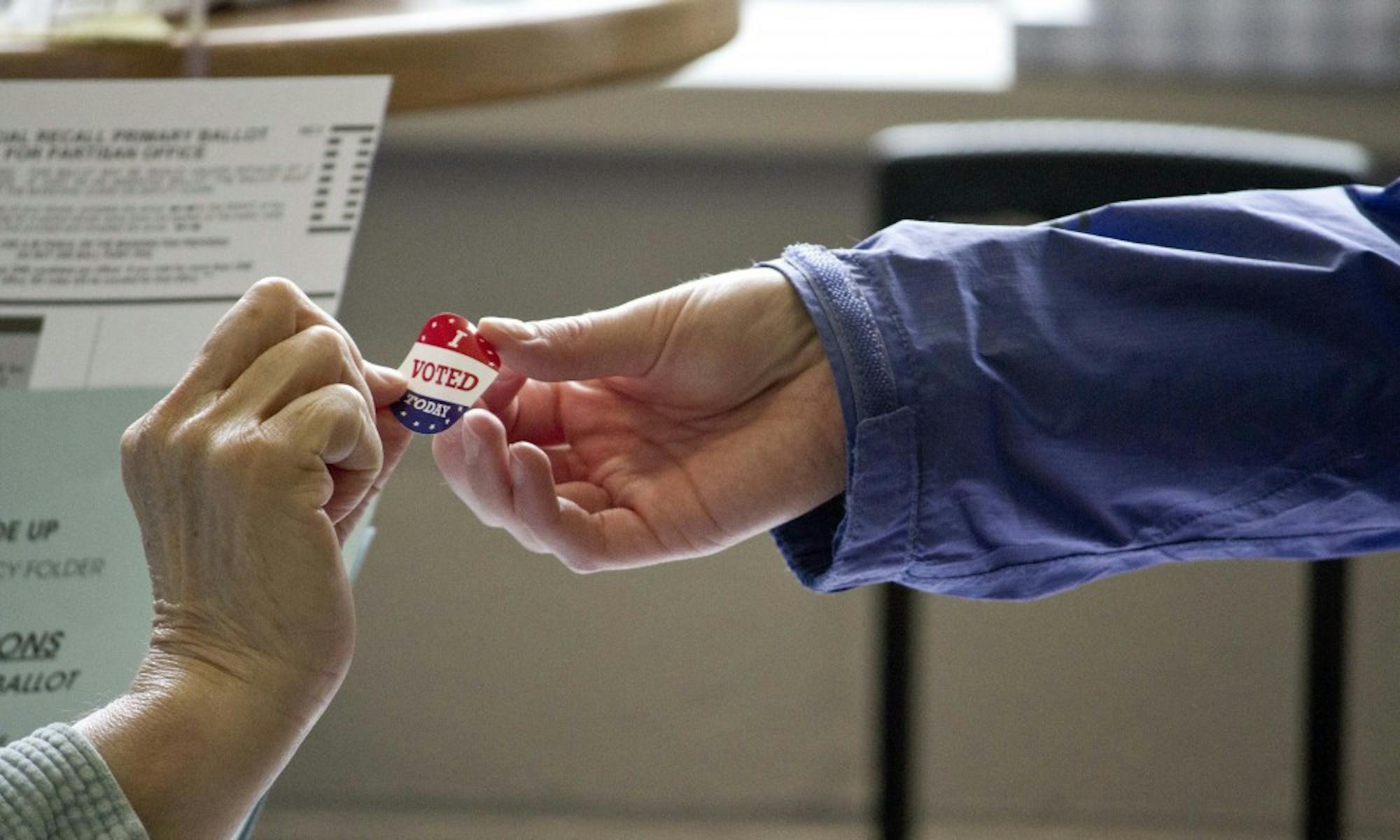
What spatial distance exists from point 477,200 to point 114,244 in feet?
3.91

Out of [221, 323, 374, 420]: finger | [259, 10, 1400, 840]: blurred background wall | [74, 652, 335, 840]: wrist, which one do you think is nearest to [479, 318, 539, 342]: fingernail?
[221, 323, 374, 420]: finger

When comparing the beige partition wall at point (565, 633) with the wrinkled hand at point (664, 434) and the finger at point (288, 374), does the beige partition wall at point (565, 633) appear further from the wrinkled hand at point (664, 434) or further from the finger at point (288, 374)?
the finger at point (288, 374)

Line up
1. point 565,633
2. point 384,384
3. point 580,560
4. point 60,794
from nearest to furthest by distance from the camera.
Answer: point 60,794
point 384,384
point 580,560
point 565,633

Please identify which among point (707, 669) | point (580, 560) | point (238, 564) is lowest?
point (707, 669)

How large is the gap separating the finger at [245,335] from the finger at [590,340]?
0.11 m

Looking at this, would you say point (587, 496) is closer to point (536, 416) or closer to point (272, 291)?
point (536, 416)

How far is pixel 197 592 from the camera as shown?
2.17 ft

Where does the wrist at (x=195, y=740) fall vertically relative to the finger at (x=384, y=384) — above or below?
below

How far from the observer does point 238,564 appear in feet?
2.13

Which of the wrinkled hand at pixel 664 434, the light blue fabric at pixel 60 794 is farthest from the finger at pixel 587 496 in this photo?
the light blue fabric at pixel 60 794

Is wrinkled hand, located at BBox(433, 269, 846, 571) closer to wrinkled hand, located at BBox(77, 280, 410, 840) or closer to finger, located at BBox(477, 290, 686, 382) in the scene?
finger, located at BBox(477, 290, 686, 382)

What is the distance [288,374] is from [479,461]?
15 cm

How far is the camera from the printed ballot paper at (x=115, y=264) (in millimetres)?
783

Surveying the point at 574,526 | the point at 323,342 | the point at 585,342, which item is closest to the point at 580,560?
the point at 574,526
